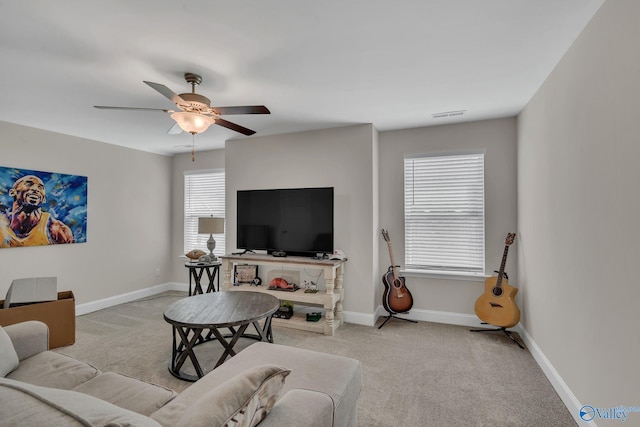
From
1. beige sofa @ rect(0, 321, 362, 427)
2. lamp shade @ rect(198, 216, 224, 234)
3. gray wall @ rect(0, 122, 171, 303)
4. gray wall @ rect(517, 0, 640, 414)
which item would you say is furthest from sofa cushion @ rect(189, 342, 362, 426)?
gray wall @ rect(0, 122, 171, 303)

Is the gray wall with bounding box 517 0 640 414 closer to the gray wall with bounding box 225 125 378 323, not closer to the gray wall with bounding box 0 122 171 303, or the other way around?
the gray wall with bounding box 225 125 378 323

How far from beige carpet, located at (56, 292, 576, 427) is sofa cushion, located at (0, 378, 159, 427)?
173 centimetres

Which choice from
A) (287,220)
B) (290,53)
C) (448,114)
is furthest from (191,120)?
(448,114)

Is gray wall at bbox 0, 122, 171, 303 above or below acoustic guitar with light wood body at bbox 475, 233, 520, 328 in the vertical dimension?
above

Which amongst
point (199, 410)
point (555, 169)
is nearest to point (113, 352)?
point (199, 410)

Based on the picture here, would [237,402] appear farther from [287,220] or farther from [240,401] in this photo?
[287,220]

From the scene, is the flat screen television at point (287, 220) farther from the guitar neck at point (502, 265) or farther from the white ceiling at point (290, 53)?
the guitar neck at point (502, 265)

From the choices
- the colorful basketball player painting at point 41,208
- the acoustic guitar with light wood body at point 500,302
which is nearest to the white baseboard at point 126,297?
the colorful basketball player painting at point 41,208

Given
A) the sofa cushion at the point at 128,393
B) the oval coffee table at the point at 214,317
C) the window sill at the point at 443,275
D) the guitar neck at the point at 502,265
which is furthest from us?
the window sill at the point at 443,275

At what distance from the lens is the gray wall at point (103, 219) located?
3.82 m

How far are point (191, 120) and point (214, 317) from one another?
158 centimetres

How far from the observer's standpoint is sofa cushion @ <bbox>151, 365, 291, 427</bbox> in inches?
36.6

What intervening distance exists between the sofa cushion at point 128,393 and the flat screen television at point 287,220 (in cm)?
251

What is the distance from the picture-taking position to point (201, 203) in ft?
18.2
